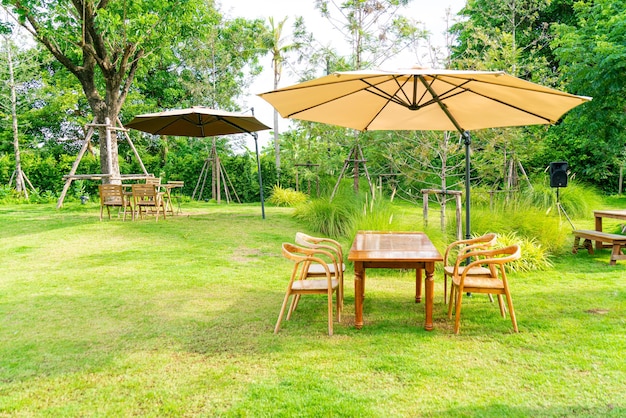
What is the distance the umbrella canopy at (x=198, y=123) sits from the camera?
9.86m

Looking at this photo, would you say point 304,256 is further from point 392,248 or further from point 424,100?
point 424,100

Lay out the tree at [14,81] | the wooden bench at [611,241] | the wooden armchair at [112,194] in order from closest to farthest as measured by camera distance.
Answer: the wooden bench at [611,241], the wooden armchair at [112,194], the tree at [14,81]

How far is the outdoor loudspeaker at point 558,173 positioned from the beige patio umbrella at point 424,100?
4.05m

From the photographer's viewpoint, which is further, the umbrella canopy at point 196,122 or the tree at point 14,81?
the tree at point 14,81

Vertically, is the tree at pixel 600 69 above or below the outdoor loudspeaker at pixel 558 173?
above

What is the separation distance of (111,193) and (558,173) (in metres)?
8.22

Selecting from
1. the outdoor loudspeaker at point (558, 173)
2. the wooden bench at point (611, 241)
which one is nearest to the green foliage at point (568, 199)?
the outdoor loudspeaker at point (558, 173)

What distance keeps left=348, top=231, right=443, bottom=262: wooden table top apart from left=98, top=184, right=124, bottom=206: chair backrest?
640cm

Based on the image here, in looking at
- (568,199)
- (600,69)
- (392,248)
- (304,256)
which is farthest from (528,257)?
(568,199)

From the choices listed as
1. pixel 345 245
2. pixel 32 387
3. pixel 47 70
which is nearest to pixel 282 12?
pixel 47 70

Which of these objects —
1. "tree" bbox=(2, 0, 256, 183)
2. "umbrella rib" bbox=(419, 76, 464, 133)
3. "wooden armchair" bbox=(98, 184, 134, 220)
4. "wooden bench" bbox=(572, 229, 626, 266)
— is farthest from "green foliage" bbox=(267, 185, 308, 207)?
"umbrella rib" bbox=(419, 76, 464, 133)

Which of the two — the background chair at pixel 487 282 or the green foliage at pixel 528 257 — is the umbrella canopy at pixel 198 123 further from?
the background chair at pixel 487 282

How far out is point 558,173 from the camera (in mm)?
8234

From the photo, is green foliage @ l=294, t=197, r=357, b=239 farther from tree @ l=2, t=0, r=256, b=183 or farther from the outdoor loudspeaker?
tree @ l=2, t=0, r=256, b=183
